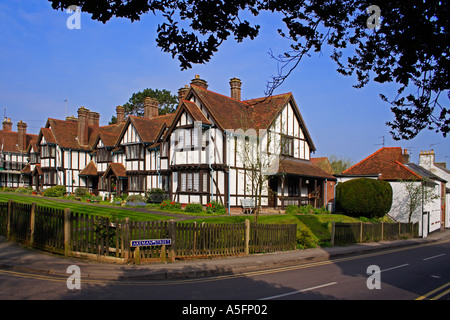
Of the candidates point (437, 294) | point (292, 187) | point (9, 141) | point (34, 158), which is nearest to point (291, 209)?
point (292, 187)

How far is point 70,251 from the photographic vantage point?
41.3 ft

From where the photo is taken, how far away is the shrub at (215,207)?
91.4 ft

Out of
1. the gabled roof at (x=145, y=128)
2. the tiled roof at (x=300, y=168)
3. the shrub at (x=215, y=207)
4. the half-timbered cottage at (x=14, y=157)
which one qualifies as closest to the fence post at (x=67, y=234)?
the shrub at (x=215, y=207)

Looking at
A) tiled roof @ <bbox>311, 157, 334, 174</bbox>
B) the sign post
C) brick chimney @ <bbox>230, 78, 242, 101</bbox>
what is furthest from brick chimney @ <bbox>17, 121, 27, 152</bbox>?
the sign post

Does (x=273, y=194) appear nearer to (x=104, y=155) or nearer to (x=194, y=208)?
(x=194, y=208)

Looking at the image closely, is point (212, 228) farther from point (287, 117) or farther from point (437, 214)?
point (437, 214)

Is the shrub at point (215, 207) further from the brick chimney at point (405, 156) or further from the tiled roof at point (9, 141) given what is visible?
the tiled roof at point (9, 141)

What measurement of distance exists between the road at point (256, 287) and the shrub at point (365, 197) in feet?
65.2

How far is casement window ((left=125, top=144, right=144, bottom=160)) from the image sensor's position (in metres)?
38.8

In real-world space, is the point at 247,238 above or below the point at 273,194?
below

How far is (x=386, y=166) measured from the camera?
131 ft

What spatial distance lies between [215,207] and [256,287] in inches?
715
